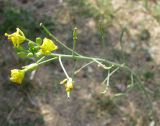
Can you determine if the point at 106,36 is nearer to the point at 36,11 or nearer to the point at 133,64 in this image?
the point at 133,64

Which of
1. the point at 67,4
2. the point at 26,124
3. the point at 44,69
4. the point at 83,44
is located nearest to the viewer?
the point at 26,124

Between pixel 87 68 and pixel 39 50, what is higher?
pixel 39 50

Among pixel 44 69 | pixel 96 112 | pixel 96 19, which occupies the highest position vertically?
pixel 96 19

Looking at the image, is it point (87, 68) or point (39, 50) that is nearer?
point (39, 50)

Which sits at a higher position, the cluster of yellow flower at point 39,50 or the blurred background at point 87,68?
the cluster of yellow flower at point 39,50

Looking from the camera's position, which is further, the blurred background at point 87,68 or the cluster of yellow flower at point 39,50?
the blurred background at point 87,68

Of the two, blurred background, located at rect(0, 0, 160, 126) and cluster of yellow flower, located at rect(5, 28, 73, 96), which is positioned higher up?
cluster of yellow flower, located at rect(5, 28, 73, 96)

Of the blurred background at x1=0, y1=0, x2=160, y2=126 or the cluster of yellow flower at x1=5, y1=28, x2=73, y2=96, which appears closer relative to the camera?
the cluster of yellow flower at x1=5, y1=28, x2=73, y2=96

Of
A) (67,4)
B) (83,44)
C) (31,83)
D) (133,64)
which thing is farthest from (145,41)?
(31,83)
